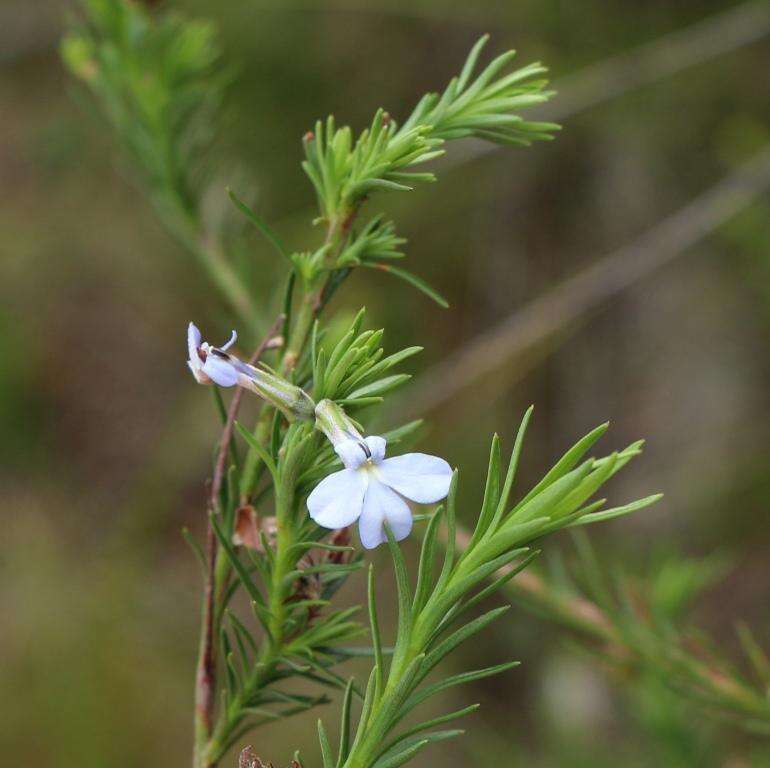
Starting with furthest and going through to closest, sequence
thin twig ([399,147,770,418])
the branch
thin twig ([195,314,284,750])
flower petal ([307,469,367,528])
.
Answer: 1. thin twig ([399,147,770,418])
2. the branch
3. thin twig ([195,314,284,750])
4. flower petal ([307,469,367,528])

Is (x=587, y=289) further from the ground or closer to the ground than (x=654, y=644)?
further from the ground

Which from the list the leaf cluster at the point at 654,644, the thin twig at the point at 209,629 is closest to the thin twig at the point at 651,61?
the leaf cluster at the point at 654,644

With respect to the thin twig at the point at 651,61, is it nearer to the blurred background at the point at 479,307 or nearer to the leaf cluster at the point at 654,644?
the blurred background at the point at 479,307

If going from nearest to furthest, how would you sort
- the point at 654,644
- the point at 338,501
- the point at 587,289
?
the point at 338,501, the point at 654,644, the point at 587,289

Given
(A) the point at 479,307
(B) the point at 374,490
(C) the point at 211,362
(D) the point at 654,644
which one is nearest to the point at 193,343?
(C) the point at 211,362

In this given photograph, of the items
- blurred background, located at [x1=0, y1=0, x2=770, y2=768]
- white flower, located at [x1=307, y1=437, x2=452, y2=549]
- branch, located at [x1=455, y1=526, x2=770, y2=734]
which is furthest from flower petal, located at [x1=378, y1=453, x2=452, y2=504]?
Result: blurred background, located at [x1=0, y1=0, x2=770, y2=768]

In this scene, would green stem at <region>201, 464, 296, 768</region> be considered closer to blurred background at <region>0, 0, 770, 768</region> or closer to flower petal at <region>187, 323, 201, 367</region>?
flower petal at <region>187, 323, 201, 367</region>

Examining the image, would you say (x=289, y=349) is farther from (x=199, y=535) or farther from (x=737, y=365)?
(x=199, y=535)

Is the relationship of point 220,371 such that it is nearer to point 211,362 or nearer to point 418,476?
point 211,362
